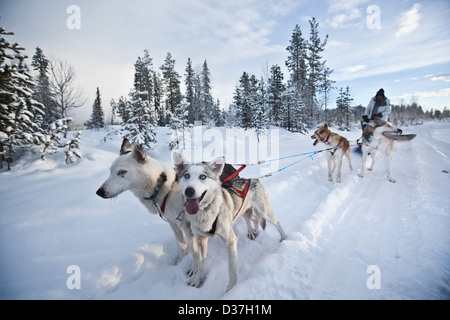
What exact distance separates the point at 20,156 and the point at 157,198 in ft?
31.0

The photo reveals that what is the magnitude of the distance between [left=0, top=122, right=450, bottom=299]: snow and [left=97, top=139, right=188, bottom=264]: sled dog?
2.39 feet

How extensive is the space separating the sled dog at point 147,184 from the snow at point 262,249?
0.73 m

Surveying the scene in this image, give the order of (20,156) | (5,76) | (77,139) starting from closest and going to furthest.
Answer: (5,76), (20,156), (77,139)

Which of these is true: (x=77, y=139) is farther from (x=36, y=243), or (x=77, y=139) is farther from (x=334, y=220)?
(x=334, y=220)

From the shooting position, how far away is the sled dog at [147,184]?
250 cm

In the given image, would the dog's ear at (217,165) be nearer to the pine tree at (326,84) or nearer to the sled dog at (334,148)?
the sled dog at (334,148)

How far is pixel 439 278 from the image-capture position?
2076mm

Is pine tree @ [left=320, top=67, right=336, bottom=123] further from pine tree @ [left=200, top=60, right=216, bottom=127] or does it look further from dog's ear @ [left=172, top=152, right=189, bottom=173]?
dog's ear @ [left=172, top=152, right=189, bottom=173]

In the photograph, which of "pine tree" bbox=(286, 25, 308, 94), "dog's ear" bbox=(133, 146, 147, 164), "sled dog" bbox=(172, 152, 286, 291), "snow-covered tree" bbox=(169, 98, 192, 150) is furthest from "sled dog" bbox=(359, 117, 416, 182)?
"pine tree" bbox=(286, 25, 308, 94)

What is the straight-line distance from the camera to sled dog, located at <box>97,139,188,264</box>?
8.21ft

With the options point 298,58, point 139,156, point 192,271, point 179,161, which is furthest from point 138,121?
point 298,58

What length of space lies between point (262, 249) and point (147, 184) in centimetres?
223

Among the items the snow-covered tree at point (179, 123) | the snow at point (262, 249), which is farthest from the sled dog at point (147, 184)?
the snow-covered tree at point (179, 123)
